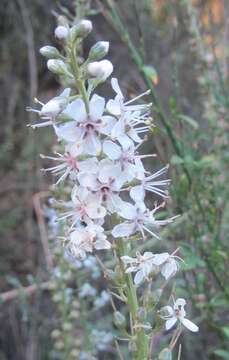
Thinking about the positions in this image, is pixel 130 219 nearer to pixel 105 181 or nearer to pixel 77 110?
pixel 105 181

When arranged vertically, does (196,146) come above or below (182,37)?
below

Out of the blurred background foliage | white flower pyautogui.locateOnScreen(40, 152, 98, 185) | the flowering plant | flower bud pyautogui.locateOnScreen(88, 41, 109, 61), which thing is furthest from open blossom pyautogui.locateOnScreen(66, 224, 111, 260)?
the blurred background foliage

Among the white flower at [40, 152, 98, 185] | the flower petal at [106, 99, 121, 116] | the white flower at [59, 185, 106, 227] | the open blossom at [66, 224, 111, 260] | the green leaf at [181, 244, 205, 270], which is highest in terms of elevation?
the flower petal at [106, 99, 121, 116]

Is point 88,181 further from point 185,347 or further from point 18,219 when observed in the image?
point 18,219

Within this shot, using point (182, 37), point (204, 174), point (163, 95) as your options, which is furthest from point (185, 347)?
point (182, 37)

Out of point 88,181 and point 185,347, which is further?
point 185,347

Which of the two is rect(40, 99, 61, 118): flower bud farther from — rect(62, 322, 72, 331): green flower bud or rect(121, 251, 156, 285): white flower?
rect(62, 322, 72, 331): green flower bud
